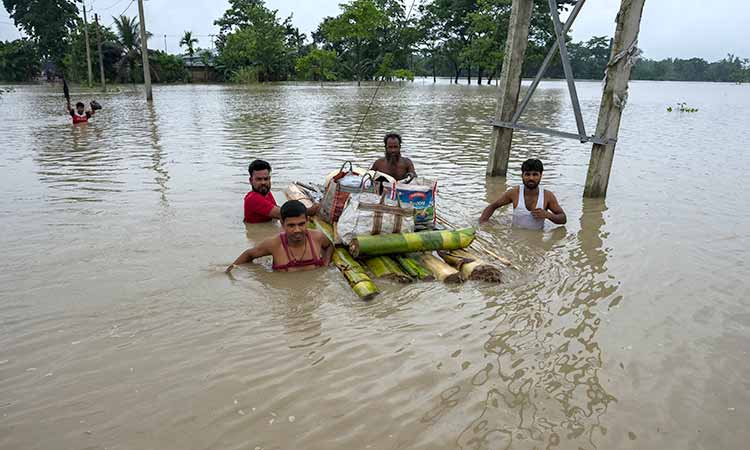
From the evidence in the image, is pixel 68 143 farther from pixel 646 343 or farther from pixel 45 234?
pixel 646 343

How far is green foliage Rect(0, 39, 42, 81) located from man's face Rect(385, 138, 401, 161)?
161 ft

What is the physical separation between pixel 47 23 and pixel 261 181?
5799 cm

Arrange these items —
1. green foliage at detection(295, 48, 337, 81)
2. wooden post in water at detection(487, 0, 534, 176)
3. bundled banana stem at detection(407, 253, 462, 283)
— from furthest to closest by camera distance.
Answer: green foliage at detection(295, 48, 337, 81)
wooden post in water at detection(487, 0, 534, 176)
bundled banana stem at detection(407, 253, 462, 283)

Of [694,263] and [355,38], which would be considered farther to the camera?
[355,38]

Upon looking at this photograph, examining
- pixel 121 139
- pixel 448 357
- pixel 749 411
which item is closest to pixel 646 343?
pixel 749 411

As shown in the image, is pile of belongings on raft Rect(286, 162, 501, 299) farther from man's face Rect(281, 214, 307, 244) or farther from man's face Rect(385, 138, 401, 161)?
man's face Rect(385, 138, 401, 161)

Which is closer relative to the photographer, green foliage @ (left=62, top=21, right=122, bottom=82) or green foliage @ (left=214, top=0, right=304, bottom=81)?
green foliage @ (left=62, top=21, right=122, bottom=82)

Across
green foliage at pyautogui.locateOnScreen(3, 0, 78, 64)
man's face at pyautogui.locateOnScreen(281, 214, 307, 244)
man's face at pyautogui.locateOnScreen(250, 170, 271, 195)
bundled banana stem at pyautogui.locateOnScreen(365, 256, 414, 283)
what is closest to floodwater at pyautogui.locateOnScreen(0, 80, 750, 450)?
bundled banana stem at pyautogui.locateOnScreen(365, 256, 414, 283)

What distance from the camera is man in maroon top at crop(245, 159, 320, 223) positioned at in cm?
572

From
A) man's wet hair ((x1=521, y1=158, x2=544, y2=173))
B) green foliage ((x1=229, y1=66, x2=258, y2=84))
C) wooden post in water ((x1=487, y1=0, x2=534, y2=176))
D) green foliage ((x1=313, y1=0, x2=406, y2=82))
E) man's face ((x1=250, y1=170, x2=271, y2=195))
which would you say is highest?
green foliage ((x1=313, y1=0, x2=406, y2=82))

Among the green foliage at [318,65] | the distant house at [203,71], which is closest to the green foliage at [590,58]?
the green foliage at [318,65]

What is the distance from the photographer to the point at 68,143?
11836 mm

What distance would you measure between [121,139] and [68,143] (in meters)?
1.12

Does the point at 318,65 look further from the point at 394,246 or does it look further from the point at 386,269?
the point at 386,269
